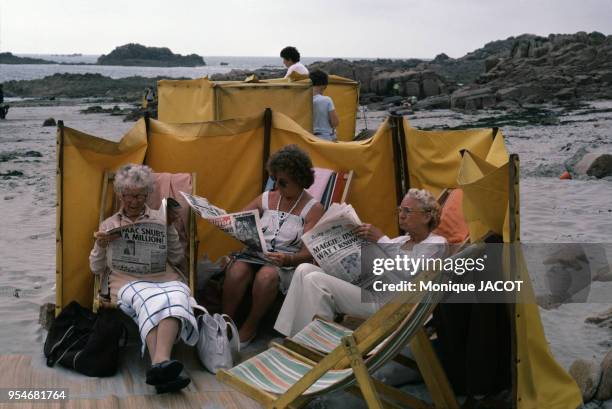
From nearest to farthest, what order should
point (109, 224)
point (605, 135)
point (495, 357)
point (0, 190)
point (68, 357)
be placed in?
point (495, 357)
point (68, 357)
point (109, 224)
point (0, 190)
point (605, 135)

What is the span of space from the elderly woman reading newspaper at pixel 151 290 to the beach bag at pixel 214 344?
3.1 inches

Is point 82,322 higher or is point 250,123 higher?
point 250,123

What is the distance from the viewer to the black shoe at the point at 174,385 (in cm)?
405

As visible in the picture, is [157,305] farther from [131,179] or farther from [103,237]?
[131,179]

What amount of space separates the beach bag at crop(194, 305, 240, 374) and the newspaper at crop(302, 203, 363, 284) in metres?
0.67

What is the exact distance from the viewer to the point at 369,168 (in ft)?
18.9

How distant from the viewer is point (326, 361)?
3250mm

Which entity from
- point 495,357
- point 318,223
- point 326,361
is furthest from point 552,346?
point 326,361

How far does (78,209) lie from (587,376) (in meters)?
3.12

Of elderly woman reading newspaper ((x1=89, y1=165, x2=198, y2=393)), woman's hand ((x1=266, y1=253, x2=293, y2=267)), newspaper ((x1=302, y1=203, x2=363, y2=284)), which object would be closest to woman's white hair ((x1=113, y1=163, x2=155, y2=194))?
elderly woman reading newspaper ((x1=89, y1=165, x2=198, y2=393))

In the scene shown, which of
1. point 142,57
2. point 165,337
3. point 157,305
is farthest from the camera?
point 142,57

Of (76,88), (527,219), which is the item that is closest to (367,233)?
(527,219)

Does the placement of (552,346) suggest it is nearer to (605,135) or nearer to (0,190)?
(0,190)

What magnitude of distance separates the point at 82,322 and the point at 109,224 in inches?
23.7
